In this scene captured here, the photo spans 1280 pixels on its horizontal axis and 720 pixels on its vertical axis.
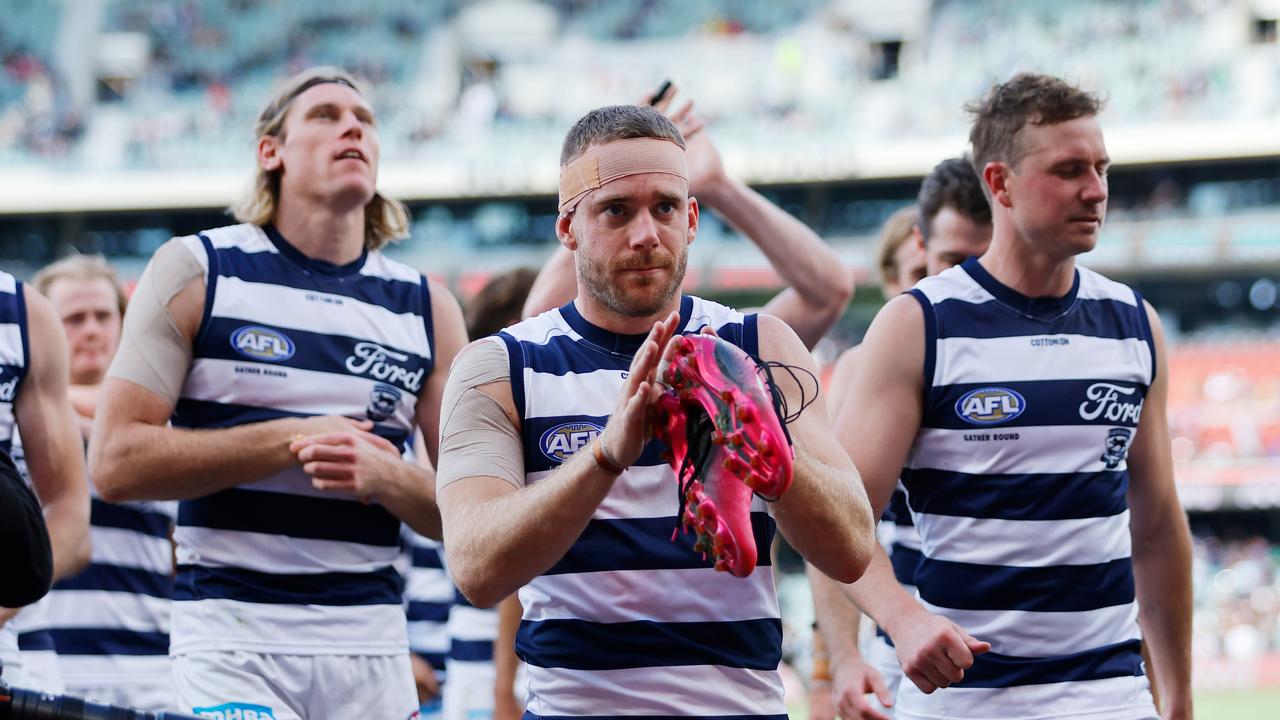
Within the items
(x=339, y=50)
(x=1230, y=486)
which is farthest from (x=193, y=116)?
(x=1230, y=486)

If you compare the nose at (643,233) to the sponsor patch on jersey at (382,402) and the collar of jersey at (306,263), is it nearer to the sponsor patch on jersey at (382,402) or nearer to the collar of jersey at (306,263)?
the sponsor patch on jersey at (382,402)

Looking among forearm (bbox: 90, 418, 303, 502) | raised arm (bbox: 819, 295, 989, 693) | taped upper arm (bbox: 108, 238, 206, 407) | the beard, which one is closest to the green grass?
raised arm (bbox: 819, 295, 989, 693)

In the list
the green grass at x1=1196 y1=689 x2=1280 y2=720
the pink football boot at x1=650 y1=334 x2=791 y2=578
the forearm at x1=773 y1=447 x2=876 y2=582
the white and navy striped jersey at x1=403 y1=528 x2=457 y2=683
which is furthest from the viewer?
the green grass at x1=1196 y1=689 x2=1280 y2=720

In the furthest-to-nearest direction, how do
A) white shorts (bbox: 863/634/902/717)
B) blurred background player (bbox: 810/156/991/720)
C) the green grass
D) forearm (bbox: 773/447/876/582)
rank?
the green grass
white shorts (bbox: 863/634/902/717)
blurred background player (bbox: 810/156/991/720)
forearm (bbox: 773/447/876/582)

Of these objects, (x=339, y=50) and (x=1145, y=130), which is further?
(x=339, y=50)

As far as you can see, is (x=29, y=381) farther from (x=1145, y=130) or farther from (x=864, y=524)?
(x=1145, y=130)

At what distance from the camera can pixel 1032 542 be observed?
3.49 metres

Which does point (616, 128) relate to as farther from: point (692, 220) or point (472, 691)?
point (472, 691)

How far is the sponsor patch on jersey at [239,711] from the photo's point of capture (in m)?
3.43

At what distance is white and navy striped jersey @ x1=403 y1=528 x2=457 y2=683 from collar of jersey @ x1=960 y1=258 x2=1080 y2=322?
11.5 feet

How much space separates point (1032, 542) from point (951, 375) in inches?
18.2

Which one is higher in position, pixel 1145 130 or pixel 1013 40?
pixel 1013 40

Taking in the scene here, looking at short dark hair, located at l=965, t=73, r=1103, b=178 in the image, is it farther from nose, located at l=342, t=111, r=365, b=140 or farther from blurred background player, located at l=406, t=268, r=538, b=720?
blurred background player, located at l=406, t=268, r=538, b=720

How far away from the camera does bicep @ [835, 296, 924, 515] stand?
353cm
